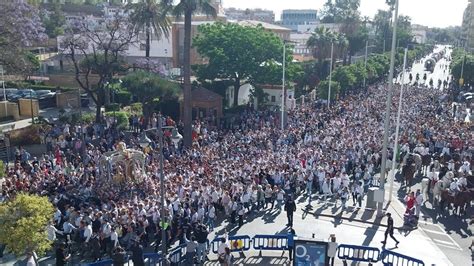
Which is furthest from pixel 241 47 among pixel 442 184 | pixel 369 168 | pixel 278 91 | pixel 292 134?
pixel 442 184

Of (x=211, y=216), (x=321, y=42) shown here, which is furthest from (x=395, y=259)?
(x=321, y=42)

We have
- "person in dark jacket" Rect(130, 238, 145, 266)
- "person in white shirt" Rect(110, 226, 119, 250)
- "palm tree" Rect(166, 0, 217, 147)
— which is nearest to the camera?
"person in dark jacket" Rect(130, 238, 145, 266)

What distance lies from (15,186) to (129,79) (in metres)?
18.2

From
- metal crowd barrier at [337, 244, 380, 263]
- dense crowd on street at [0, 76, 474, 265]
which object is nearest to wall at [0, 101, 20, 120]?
dense crowd on street at [0, 76, 474, 265]

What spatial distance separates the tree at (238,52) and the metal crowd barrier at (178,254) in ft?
90.0

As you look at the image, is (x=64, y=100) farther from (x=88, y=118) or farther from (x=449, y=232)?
(x=449, y=232)

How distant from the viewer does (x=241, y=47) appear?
138ft

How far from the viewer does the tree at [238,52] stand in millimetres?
41969

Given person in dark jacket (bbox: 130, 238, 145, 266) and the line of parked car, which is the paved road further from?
the line of parked car

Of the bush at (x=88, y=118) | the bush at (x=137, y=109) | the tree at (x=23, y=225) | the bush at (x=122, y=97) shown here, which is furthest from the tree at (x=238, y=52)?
the tree at (x=23, y=225)

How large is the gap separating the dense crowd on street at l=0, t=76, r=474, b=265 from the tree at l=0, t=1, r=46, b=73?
28.4ft

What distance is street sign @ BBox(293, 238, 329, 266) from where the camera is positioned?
1456cm

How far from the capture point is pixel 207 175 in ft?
73.5

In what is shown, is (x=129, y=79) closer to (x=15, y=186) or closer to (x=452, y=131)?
(x=15, y=186)
